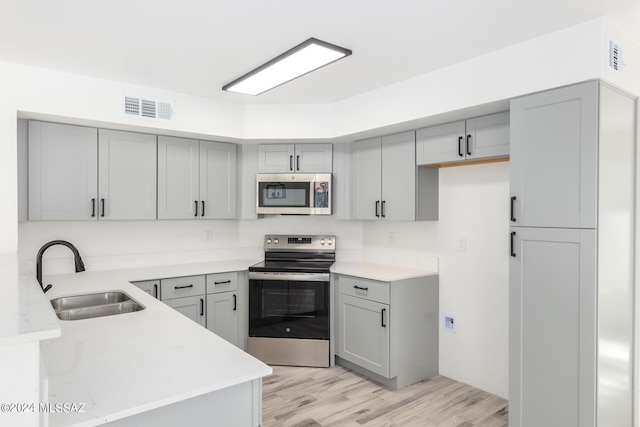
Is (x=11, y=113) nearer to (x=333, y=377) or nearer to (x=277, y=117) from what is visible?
(x=277, y=117)

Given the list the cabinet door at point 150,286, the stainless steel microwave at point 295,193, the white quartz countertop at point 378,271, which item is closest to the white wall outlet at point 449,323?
the white quartz countertop at point 378,271

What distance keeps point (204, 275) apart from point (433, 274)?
194cm

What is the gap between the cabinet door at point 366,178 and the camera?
3596 mm

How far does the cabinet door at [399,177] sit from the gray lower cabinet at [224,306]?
4.84ft

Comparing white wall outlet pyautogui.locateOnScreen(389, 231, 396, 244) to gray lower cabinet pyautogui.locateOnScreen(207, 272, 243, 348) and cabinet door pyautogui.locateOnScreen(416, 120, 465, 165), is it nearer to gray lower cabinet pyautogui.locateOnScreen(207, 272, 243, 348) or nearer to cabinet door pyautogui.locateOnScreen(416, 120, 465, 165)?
cabinet door pyautogui.locateOnScreen(416, 120, 465, 165)

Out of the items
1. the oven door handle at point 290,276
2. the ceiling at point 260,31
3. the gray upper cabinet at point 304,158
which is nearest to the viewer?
the ceiling at point 260,31

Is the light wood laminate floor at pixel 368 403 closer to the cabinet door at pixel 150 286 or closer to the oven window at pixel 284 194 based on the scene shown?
the cabinet door at pixel 150 286

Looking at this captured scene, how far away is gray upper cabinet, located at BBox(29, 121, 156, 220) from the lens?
118 inches

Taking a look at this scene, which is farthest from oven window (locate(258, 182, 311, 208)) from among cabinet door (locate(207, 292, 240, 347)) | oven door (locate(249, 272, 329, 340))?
cabinet door (locate(207, 292, 240, 347))

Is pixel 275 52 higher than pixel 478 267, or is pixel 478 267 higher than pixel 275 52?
pixel 275 52

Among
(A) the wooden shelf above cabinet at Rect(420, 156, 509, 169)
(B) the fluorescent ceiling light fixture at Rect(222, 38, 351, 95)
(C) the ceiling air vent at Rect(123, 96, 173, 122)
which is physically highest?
(B) the fluorescent ceiling light fixture at Rect(222, 38, 351, 95)

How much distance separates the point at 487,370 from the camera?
10.4 ft

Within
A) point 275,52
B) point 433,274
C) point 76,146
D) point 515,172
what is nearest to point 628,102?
point 515,172

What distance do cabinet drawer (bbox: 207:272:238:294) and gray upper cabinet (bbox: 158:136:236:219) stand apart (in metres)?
0.56
